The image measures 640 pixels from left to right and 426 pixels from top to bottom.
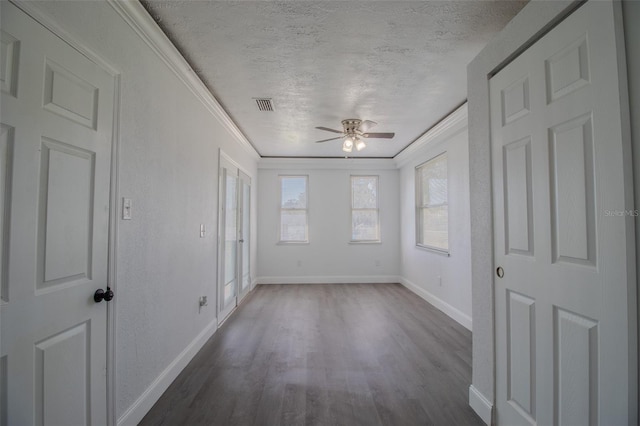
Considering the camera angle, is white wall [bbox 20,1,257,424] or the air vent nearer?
white wall [bbox 20,1,257,424]

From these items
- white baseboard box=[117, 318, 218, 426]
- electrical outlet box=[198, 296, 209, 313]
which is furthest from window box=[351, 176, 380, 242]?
white baseboard box=[117, 318, 218, 426]

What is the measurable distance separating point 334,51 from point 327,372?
2.64 m

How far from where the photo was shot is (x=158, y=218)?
77.5 inches

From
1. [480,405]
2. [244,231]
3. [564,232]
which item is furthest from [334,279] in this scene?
[564,232]

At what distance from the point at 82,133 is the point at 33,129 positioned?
24 cm

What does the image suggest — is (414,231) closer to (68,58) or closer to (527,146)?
(527,146)

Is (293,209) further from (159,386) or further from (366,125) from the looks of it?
(159,386)

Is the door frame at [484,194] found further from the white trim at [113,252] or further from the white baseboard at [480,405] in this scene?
the white trim at [113,252]

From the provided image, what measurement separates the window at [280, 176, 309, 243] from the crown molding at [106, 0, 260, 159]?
2.67 meters

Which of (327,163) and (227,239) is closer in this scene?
(227,239)

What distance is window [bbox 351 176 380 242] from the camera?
576 centimetres

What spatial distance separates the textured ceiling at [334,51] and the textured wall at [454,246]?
1.77 feet

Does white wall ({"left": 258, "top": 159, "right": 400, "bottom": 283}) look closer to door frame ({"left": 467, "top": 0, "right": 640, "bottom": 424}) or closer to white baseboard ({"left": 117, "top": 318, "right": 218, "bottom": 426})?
white baseboard ({"left": 117, "top": 318, "right": 218, "bottom": 426})

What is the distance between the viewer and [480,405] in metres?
1.78
